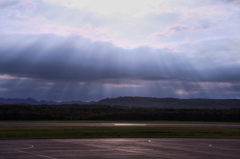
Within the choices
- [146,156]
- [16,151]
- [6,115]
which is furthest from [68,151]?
[6,115]

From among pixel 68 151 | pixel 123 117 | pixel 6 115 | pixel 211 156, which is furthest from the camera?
pixel 123 117

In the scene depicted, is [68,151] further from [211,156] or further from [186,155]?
[211,156]

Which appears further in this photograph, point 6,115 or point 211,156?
point 6,115

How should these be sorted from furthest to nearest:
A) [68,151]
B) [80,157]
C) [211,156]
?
[68,151] → [211,156] → [80,157]

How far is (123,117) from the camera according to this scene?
7469 cm

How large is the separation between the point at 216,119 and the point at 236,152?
188 feet

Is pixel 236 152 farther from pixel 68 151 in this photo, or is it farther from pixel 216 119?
pixel 216 119

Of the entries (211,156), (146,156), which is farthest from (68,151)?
(211,156)

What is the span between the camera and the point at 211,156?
1830 centimetres

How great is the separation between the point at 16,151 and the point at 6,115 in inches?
2088

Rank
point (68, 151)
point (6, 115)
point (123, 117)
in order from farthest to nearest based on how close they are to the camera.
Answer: point (123, 117), point (6, 115), point (68, 151)

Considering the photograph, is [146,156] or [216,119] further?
[216,119]

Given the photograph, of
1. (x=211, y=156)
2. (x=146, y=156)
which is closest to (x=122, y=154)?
(x=146, y=156)

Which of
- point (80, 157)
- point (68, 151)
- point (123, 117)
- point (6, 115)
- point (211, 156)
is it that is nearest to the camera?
point (80, 157)
